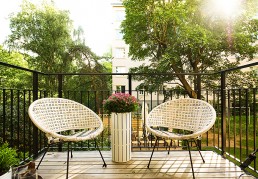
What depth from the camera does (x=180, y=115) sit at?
9.02 feet

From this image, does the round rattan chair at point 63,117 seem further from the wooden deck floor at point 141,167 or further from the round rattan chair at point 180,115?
the round rattan chair at point 180,115

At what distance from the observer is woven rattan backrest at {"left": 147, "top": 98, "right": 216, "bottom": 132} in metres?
2.60

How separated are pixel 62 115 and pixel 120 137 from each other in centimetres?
74

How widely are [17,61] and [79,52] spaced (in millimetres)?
4246

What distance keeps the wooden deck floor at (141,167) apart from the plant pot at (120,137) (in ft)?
0.30

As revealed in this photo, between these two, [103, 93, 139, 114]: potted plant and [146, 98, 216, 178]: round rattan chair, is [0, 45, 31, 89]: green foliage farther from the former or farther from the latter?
[146, 98, 216, 178]: round rattan chair

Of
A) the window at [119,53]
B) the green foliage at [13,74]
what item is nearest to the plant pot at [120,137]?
the green foliage at [13,74]

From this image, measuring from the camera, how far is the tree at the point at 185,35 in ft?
32.7

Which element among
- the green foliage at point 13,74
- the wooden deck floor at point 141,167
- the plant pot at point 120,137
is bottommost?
the wooden deck floor at point 141,167

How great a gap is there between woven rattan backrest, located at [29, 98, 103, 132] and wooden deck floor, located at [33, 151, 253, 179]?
43 centimetres

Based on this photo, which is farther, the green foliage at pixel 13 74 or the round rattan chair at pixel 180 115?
the green foliage at pixel 13 74

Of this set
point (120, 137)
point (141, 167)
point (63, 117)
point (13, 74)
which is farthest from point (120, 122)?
point (13, 74)

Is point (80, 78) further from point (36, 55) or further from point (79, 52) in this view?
point (36, 55)

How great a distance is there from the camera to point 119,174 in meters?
2.26
